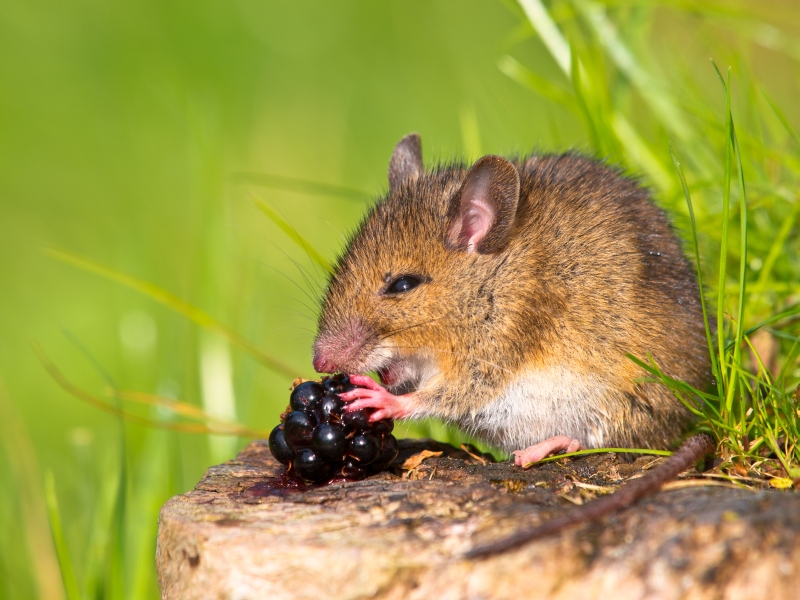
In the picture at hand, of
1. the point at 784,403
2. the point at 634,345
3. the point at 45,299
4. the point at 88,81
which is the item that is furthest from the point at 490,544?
the point at 88,81

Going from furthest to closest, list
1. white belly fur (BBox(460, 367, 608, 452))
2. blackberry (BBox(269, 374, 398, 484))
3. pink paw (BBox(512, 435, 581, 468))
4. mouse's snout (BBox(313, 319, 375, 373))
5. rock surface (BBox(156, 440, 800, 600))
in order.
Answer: mouse's snout (BBox(313, 319, 375, 373)) < white belly fur (BBox(460, 367, 608, 452)) < pink paw (BBox(512, 435, 581, 468)) < blackberry (BBox(269, 374, 398, 484)) < rock surface (BBox(156, 440, 800, 600))

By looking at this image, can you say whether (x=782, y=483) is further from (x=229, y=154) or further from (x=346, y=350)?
(x=229, y=154)

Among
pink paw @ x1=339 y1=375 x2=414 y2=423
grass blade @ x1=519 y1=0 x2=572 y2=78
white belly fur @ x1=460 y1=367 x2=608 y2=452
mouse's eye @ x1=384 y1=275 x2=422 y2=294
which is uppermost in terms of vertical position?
grass blade @ x1=519 y1=0 x2=572 y2=78

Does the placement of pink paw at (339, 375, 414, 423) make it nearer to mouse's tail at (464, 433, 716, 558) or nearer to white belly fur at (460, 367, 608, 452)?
white belly fur at (460, 367, 608, 452)

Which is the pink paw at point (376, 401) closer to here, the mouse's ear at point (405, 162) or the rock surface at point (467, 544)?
the rock surface at point (467, 544)

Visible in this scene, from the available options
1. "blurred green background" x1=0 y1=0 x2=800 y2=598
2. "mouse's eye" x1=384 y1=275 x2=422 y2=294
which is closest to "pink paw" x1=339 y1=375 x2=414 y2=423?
"mouse's eye" x1=384 y1=275 x2=422 y2=294

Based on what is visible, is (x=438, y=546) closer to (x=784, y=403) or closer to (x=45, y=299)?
(x=784, y=403)
